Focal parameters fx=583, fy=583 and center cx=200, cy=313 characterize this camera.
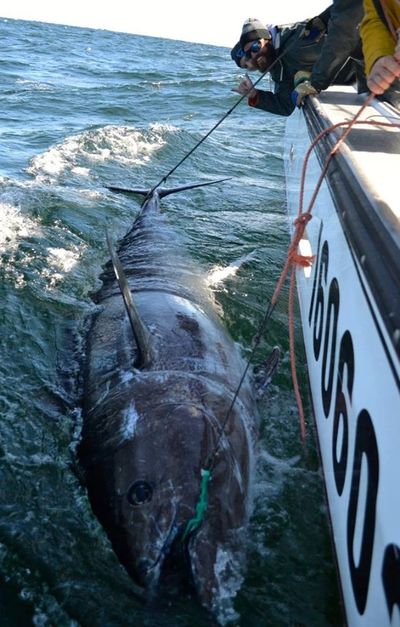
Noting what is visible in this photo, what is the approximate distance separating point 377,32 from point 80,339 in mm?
2281

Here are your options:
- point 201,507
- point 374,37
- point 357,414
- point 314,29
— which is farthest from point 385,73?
point 314,29

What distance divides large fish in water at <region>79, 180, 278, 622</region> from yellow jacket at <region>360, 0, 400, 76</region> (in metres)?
1.64

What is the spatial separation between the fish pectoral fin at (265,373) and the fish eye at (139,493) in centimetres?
99

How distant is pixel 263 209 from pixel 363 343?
4.37 metres

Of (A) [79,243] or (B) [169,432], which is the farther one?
(A) [79,243]

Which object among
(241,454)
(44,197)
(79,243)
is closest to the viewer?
(241,454)

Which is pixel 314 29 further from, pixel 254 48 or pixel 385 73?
pixel 385 73

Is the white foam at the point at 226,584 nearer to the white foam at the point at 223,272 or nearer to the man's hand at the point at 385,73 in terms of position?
the man's hand at the point at 385,73

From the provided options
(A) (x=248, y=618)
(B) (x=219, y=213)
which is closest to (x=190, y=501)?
(A) (x=248, y=618)

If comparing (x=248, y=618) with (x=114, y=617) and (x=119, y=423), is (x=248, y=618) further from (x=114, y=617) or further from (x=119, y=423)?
(x=119, y=423)

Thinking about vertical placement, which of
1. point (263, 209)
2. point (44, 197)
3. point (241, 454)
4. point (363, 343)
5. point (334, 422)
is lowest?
point (44, 197)

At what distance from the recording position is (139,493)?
2.03 meters

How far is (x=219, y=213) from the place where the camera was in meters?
5.92

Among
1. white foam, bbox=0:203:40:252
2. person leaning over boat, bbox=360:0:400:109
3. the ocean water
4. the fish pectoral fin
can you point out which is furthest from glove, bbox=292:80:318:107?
white foam, bbox=0:203:40:252
